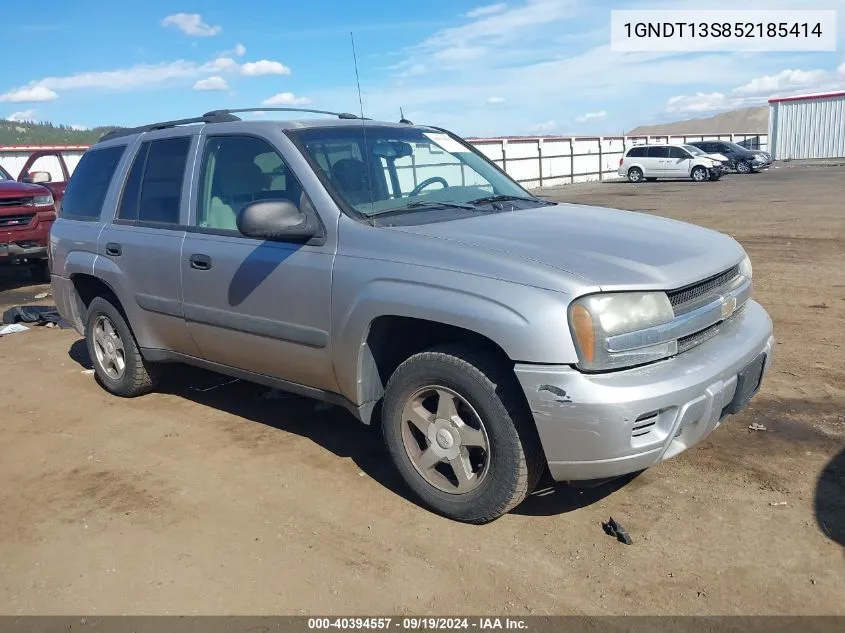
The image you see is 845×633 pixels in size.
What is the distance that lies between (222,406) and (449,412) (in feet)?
Result: 7.93

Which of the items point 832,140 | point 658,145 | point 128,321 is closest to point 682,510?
point 128,321

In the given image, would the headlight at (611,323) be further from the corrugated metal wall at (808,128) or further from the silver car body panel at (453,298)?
the corrugated metal wall at (808,128)

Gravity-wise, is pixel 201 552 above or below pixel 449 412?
below

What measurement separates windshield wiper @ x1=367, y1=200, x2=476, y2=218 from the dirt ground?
4.57ft

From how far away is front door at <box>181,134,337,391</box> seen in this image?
3.70 metres

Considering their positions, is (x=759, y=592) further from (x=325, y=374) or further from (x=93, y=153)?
(x=93, y=153)

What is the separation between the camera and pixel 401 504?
360 centimetres

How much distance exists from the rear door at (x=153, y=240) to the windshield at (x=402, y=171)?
1035mm

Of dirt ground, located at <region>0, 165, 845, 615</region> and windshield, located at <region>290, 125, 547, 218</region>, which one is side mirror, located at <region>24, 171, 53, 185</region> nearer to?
dirt ground, located at <region>0, 165, 845, 615</region>

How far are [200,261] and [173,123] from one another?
1.21 m

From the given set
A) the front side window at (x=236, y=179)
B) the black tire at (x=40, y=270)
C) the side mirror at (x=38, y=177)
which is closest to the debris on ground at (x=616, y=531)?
the front side window at (x=236, y=179)

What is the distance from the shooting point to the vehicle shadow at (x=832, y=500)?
10.4 feet

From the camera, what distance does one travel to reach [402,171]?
164 inches

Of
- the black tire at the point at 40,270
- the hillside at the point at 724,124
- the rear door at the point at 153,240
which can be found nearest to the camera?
the rear door at the point at 153,240
